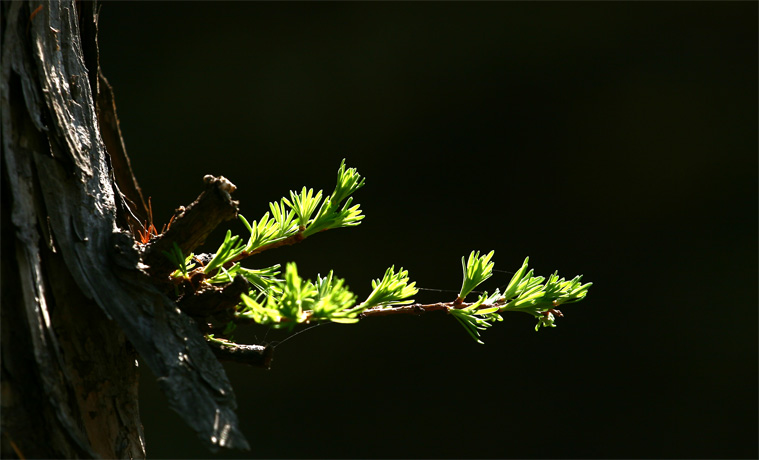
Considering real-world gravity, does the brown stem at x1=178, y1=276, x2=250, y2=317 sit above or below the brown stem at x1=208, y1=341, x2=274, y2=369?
above

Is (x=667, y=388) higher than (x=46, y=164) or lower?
higher

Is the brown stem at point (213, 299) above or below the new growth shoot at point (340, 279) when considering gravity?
below

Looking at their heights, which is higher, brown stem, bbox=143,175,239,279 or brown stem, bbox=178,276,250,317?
brown stem, bbox=143,175,239,279

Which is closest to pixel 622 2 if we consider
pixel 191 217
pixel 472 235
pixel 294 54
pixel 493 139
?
pixel 493 139

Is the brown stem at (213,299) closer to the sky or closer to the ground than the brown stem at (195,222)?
closer to the ground

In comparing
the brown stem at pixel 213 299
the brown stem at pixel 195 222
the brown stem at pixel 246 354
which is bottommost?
the brown stem at pixel 246 354

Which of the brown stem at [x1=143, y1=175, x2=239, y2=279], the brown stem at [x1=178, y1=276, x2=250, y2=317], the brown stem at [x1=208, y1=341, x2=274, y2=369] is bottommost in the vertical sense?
the brown stem at [x1=208, y1=341, x2=274, y2=369]

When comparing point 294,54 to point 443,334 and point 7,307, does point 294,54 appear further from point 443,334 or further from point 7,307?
point 7,307

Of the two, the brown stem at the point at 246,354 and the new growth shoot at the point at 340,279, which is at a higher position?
the new growth shoot at the point at 340,279
